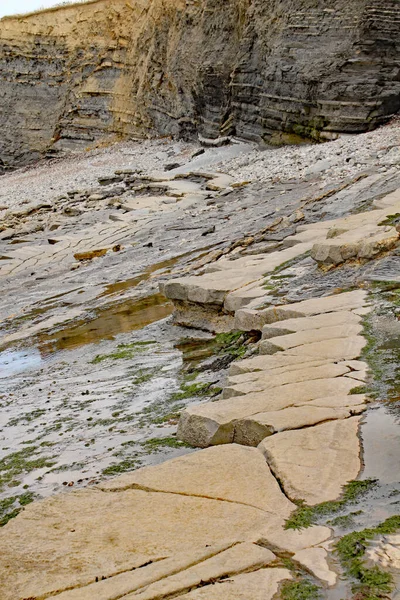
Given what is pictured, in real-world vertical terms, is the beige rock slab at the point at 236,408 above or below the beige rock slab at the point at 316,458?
below

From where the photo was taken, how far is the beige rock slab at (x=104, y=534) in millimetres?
2771

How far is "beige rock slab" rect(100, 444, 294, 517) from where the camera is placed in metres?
3.24

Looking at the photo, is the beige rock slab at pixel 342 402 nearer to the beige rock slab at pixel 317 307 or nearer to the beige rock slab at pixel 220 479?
the beige rock slab at pixel 220 479

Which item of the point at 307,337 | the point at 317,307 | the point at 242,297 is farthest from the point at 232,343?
the point at 307,337

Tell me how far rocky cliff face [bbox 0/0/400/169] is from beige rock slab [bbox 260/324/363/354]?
1405 centimetres

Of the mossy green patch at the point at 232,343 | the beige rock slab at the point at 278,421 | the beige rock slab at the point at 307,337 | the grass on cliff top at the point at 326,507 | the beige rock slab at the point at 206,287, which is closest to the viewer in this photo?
the grass on cliff top at the point at 326,507

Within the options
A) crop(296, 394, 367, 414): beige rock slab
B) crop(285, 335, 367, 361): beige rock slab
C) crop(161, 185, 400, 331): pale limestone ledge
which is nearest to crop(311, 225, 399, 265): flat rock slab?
crop(161, 185, 400, 331): pale limestone ledge

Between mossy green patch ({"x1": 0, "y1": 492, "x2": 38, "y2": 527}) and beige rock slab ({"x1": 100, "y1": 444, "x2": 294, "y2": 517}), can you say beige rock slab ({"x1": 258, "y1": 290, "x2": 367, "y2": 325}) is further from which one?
mossy green patch ({"x1": 0, "y1": 492, "x2": 38, "y2": 527})

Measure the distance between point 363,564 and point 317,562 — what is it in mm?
161

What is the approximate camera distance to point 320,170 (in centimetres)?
1566

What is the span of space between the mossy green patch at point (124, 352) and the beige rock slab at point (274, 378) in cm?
231

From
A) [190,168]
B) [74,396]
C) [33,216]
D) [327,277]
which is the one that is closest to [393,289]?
[327,277]

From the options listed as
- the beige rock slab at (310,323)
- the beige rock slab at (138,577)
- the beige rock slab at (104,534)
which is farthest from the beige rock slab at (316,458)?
the beige rock slab at (310,323)

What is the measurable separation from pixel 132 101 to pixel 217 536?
2918cm
